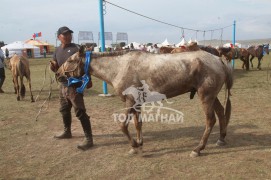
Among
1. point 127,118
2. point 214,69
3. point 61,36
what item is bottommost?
point 127,118

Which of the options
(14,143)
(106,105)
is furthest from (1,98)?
(14,143)

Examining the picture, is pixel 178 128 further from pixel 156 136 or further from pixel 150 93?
pixel 150 93

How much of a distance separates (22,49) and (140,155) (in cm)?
4086

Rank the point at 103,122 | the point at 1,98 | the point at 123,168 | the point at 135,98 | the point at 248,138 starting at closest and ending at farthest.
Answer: the point at 123,168 < the point at 135,98 < the point at 248,138 < the point at 103,122 < the point at 1,98

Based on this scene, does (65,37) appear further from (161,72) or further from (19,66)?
(19,66)

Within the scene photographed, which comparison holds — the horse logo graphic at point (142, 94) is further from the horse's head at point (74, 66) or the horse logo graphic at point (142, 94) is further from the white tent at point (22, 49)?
the white tent at point (22, 49)

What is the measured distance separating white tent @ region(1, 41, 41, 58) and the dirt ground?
3464 centimetres

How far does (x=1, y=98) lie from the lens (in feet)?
31.5

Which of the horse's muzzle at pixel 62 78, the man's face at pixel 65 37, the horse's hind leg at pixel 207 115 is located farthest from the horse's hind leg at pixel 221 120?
the man's face at pixel 65 37

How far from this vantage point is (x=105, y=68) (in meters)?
4.40

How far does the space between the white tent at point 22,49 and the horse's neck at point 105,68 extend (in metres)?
36.1

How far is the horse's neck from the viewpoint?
4.37 meters

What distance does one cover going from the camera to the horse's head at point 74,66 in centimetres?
439

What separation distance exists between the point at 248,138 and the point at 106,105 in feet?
14.0
